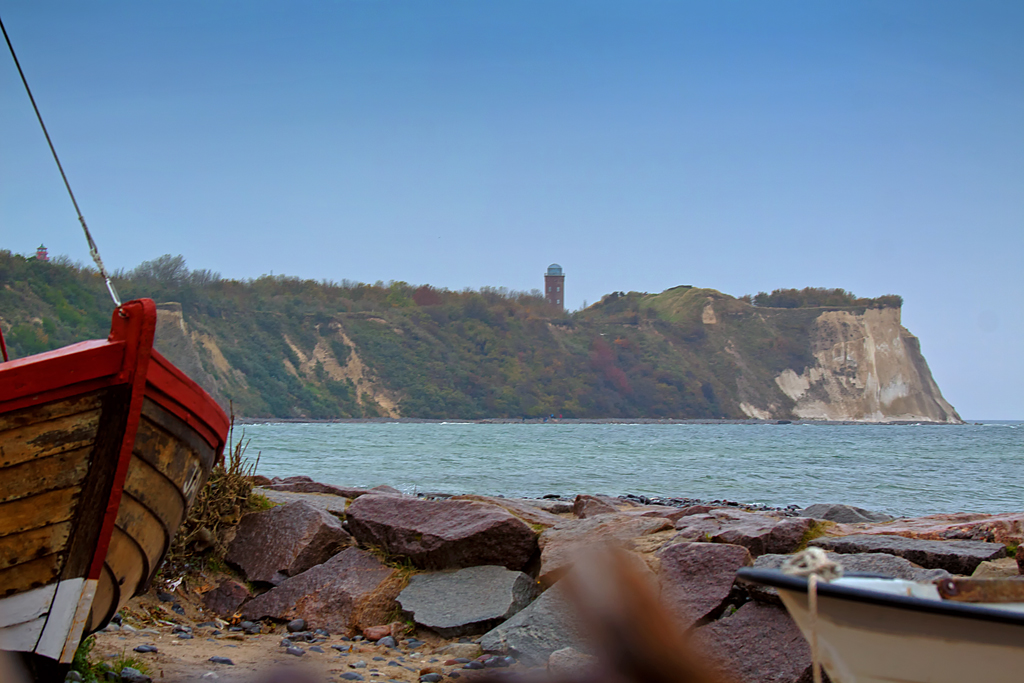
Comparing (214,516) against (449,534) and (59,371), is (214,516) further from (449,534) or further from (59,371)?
(59,371)

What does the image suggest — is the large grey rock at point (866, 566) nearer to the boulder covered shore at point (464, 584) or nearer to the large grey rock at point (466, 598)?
the boulder covered shore at point (464, 584)

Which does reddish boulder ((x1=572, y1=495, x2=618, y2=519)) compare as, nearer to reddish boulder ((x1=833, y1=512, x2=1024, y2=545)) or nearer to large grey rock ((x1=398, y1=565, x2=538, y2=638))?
large grey rock ((x1=398, y1=565, x2=538, y2=638))

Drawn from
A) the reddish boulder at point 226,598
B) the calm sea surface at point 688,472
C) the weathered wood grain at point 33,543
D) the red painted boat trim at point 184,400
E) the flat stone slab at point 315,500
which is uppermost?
the red painted boat trim at point 184,400

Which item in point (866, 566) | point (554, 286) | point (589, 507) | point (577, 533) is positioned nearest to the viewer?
point (866, 566)

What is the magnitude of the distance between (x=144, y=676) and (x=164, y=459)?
121 centimetres

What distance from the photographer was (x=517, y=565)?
6.58m

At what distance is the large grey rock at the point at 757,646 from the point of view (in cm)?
444

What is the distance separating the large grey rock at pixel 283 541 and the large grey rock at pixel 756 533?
2736mm

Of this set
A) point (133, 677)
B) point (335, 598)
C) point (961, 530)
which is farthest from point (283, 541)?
point (961, 530)

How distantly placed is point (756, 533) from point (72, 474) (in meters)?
4.05

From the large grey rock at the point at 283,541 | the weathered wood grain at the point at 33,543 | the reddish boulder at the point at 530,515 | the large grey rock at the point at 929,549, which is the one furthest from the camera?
the reddish boulder at the point at 530,515

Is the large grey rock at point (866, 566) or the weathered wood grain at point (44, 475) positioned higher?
the weathered wood grain at point (44, 475)

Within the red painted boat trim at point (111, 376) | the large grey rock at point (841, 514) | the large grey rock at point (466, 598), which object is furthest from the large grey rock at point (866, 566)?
the large grey rock at point (841, 514)

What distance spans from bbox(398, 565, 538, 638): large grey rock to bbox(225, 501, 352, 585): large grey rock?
84cm
